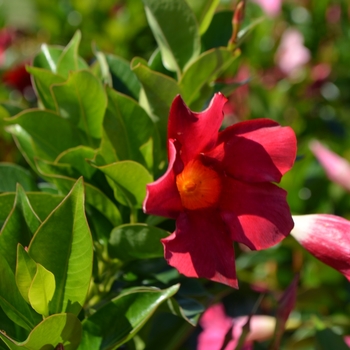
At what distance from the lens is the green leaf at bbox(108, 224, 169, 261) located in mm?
654

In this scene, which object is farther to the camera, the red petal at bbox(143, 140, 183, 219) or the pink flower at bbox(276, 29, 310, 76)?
Answer: the pink flower at bbox(276, 29, 310, 76)

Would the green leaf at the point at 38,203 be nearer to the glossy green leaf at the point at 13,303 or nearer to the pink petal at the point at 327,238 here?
the glossy green leaf at the point at 13,303

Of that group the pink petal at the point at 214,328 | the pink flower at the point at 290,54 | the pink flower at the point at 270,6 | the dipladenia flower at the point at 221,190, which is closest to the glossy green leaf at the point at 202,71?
the dipladenia flower at the point at 221,190

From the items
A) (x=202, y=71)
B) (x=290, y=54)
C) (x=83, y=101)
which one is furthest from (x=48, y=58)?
(x=290, y=54)

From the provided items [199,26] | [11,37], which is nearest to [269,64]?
[11,37]

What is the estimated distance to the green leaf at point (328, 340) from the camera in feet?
2.74

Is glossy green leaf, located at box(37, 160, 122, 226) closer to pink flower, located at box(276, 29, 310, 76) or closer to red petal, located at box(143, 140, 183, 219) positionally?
red petal, located at box(143, 140, 183, 219)

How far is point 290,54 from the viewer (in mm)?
2006

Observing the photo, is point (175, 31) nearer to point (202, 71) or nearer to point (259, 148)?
point (202, 71)

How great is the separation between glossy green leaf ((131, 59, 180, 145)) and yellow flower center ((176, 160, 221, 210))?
0.34 feet

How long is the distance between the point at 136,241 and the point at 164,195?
13 centimetres

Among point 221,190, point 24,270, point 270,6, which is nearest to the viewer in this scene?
point 24,270

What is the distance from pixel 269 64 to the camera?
1919mm

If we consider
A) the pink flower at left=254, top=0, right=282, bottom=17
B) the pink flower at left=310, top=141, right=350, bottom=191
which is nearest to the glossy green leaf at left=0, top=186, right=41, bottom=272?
the pink flower at left=310, top=141, right=350, bottom=191
